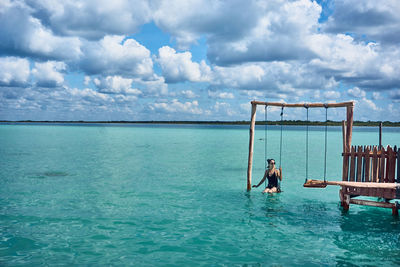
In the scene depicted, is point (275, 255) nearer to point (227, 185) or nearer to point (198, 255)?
point (198, 255)

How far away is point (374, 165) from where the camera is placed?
13656 millimetres

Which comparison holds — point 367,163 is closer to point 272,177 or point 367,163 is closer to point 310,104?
point 310,104

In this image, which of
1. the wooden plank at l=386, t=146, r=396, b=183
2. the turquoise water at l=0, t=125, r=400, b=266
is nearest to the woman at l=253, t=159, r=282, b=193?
the turquoise water at l=0, t=125, r=400, b=266

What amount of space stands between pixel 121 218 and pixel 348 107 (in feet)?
36.3

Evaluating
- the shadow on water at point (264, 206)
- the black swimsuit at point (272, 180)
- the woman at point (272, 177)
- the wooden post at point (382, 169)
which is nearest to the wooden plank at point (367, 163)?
the wooden post at point (382, 169)

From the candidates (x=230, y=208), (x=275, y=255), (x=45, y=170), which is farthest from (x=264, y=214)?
(x=45, y=170)

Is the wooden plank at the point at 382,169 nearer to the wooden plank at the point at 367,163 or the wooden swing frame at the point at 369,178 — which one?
the wooden swing frame at the point at 369,178

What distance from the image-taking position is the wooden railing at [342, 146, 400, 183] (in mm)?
13484

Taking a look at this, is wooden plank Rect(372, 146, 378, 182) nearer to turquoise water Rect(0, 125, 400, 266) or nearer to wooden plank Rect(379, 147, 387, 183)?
wooden plank Rect(379, 147, 387, 183)

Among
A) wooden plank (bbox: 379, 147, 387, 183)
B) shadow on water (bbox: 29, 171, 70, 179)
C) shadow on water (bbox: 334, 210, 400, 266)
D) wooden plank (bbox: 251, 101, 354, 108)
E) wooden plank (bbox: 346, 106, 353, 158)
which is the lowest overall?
shadow on water (bbox: 29, 171, 70, 179)

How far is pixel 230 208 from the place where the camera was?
628 inches

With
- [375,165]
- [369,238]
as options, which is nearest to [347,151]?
[375,165]

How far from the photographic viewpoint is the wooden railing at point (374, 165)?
13484 millimetres

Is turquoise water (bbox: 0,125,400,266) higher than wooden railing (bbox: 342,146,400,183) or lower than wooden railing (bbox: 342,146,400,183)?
lower
